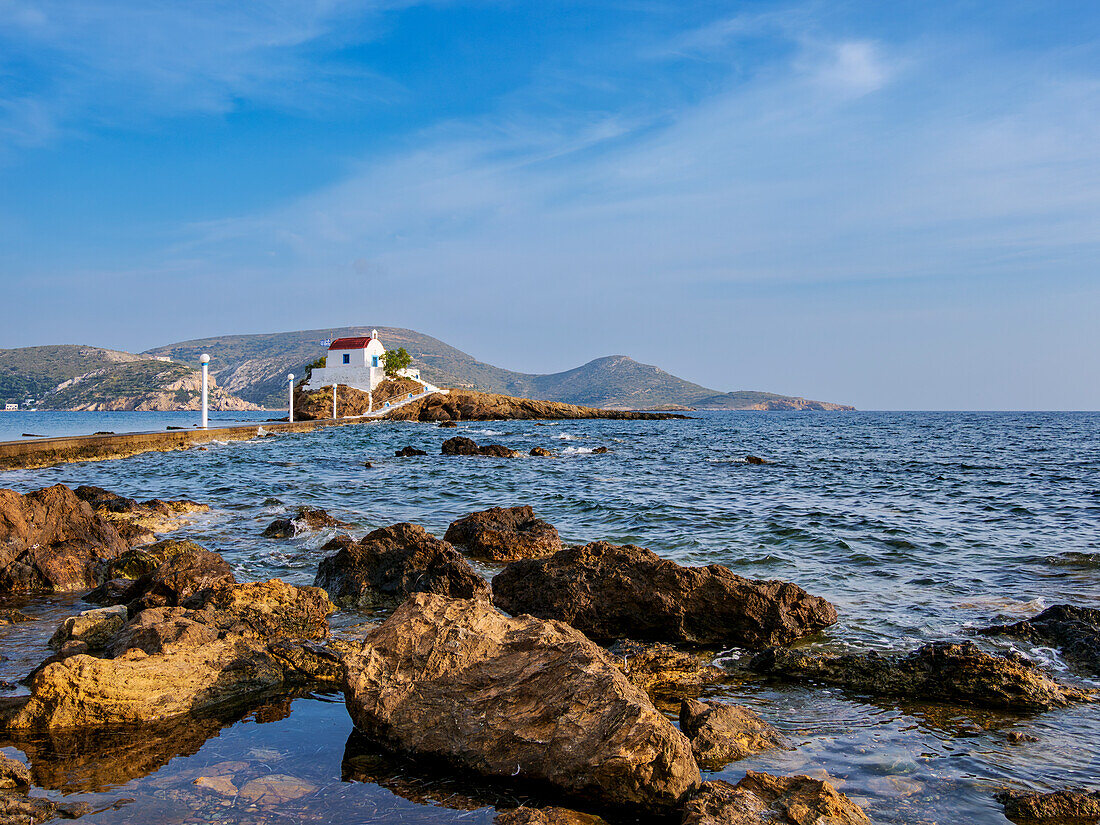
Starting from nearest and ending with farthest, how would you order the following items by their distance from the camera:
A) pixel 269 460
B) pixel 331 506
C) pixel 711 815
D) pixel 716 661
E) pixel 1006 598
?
pixel 711 815 → pixel 716 661 → pixel 1006 598 → pixel 331 506 → pixel 269 460

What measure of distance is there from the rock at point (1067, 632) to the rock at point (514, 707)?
475 centimetres

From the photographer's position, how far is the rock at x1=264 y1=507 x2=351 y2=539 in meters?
12.1

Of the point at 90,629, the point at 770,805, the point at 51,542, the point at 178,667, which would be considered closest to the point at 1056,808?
the point at 770,805

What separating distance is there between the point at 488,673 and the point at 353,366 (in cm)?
8383

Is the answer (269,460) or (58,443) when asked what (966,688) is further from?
(58,443)

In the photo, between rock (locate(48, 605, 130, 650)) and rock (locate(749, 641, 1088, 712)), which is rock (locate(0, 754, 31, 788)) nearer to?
rock (locate(48, 605, 130, 650))

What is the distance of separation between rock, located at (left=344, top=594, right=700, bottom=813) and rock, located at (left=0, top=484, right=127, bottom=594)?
597 cm

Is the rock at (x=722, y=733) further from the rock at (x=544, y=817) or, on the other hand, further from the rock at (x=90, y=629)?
the rock at (x=90, y=629)

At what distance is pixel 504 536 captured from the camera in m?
10.5

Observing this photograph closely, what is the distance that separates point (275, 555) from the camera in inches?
416

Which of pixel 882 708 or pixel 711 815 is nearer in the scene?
pixel 711 815

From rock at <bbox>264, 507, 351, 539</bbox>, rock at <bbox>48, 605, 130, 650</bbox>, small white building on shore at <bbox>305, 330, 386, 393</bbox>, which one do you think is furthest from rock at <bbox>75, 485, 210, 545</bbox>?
small white building on shore at <bbox>305, 330, 386, 393</bbox>

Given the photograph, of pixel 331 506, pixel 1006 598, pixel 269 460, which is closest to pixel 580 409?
pixel 269 460

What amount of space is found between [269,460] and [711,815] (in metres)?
27.4
